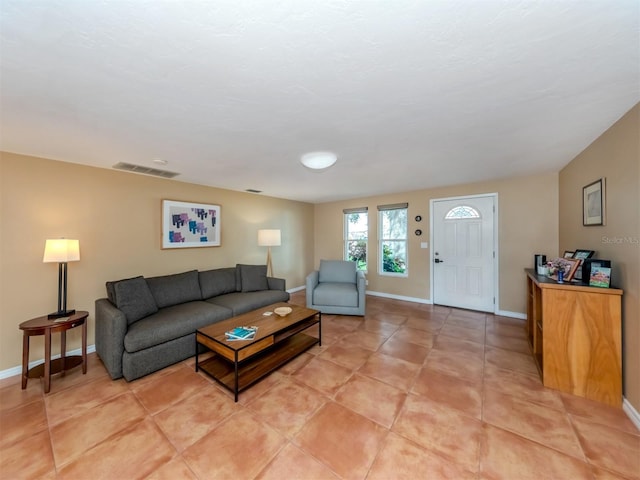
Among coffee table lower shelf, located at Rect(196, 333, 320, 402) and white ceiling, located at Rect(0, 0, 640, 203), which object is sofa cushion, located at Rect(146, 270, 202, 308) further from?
white ceiling, located at Rect(0, 0, 640, 203)

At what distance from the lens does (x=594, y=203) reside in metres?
2.26

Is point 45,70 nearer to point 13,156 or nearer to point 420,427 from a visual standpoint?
point 13,156

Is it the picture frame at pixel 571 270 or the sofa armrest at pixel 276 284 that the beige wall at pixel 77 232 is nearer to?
the sofa armrest at pixel 276 284

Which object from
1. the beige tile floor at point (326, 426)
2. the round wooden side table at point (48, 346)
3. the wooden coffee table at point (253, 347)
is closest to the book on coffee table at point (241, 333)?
the wooden coffee table at point (253, 347)

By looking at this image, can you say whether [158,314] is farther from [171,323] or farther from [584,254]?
[584,254]

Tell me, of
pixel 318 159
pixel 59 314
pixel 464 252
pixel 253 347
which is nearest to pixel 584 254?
pixel 464 252

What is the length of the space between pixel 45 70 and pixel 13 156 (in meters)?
1.95

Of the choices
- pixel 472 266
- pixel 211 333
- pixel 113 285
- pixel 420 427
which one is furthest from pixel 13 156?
pixel 472 266

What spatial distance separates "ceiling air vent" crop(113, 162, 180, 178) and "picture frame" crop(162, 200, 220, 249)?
393 millimetres

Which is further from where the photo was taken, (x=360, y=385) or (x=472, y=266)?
(x=472, y=266)

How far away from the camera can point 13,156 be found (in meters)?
2.35

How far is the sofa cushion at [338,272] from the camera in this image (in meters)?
4.37

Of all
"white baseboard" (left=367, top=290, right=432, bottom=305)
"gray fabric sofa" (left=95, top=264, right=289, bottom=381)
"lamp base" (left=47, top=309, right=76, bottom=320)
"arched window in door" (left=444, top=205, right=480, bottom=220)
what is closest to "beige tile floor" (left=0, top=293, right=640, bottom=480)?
"gray fabric sofa" (left=95, top=264, right=289, bottom=381)

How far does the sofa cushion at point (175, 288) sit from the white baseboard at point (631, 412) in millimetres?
4272
